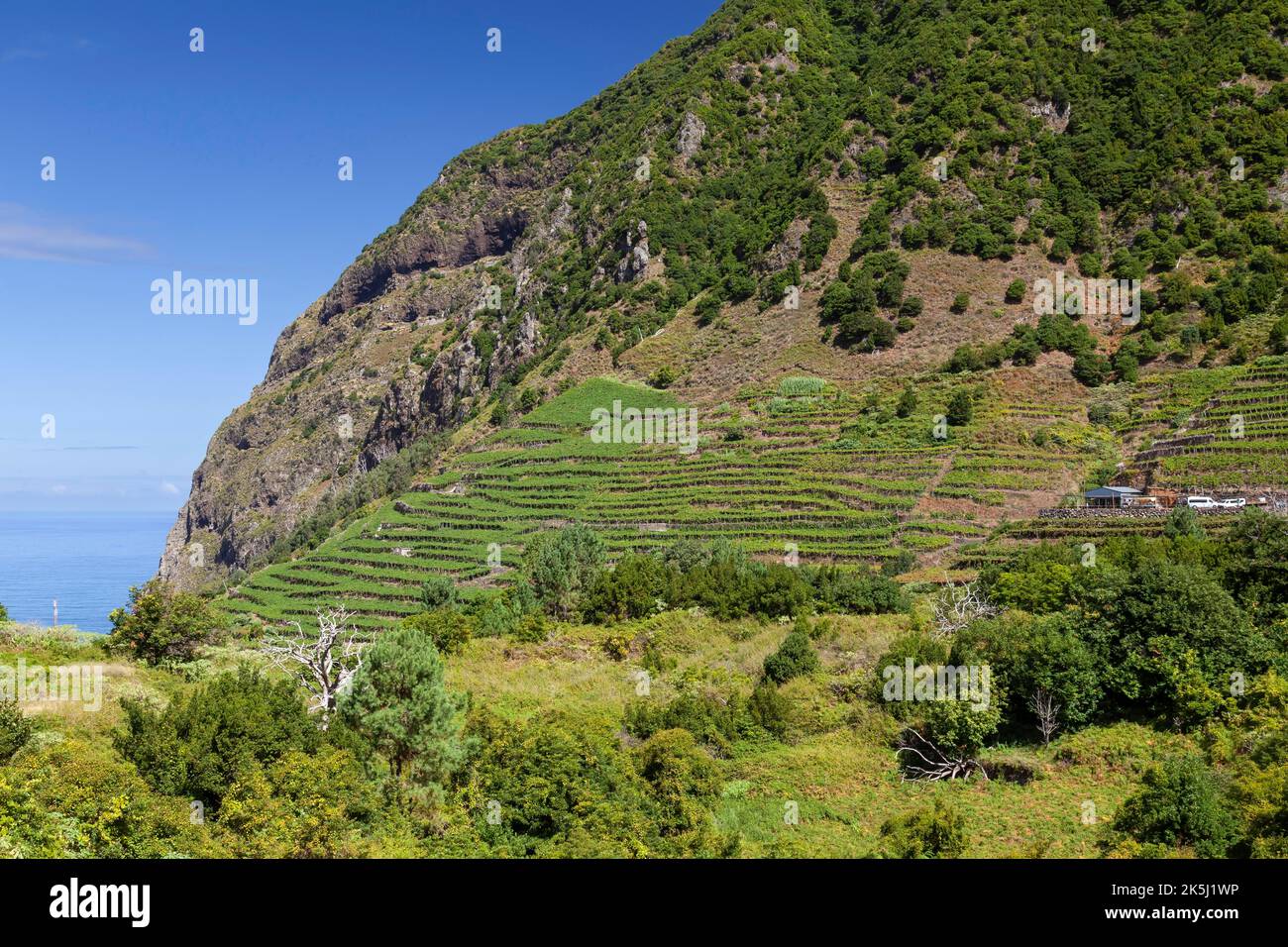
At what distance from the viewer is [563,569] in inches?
1734

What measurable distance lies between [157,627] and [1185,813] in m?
27.1

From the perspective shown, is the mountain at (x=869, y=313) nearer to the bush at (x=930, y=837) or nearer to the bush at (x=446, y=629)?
the bush at (x=446, y=629)

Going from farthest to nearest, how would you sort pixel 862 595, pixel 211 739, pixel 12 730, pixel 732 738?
1. pixel 862 595
2. pixel 732 738
3. pixel 211 739
4. pixel 12 730

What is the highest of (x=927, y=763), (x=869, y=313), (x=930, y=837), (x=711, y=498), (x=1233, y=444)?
(x=869, y=313)

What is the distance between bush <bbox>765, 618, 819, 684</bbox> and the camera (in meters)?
31.8

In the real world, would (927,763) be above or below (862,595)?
below

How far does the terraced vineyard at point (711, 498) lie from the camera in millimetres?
54281

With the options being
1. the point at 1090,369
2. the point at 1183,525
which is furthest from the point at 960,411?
the point at 1183,525

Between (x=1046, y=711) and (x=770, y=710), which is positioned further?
(x=770, y=710)

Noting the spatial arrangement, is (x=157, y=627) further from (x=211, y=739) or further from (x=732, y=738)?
(x=732, y=738)

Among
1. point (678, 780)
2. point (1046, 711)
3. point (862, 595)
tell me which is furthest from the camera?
point (862, 595)

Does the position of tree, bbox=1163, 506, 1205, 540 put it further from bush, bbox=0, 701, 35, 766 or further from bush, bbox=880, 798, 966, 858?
bush, bbox=0, 701, 35, 766

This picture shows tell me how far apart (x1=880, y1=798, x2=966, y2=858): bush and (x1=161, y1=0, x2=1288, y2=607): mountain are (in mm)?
25951
